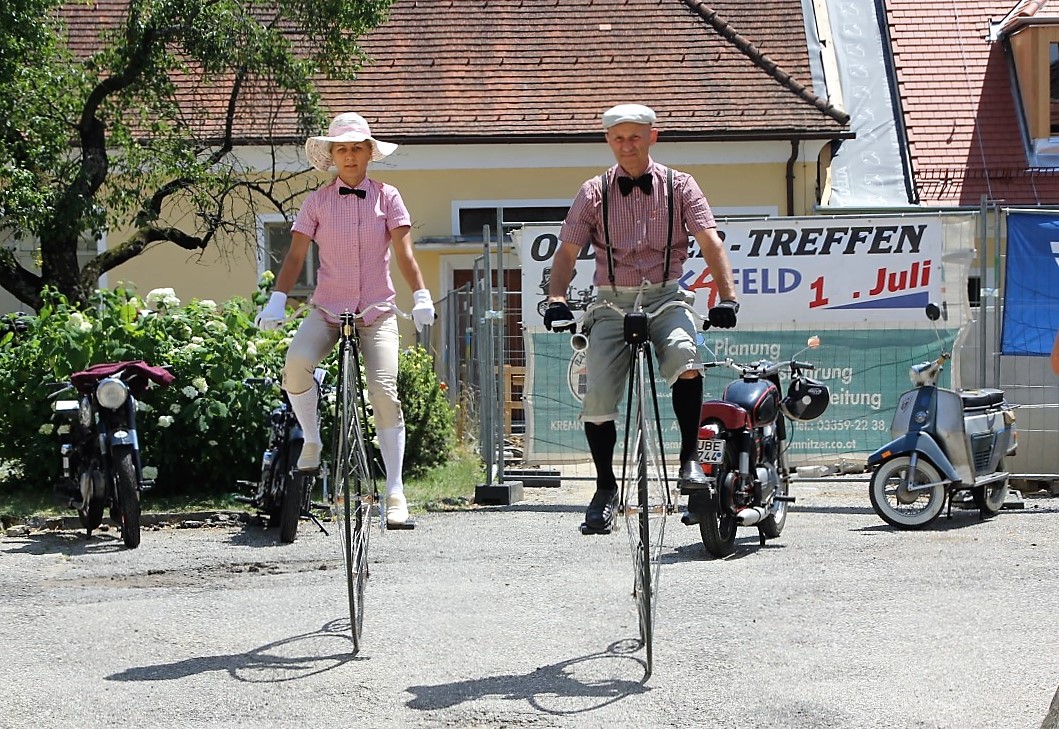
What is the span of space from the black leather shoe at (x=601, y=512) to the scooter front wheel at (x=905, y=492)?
428 cm

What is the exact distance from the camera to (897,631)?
690cm

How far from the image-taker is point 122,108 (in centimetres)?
1580

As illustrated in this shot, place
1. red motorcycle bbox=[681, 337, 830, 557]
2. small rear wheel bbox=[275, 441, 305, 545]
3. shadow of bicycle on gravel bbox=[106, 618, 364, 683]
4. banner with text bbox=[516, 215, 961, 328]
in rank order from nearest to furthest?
shadow of bicycle on gravel bbox=[106, 618, 364, 683]
red motorcycle bbox=[681, 337, 830, 557]
small rear wheel bbox=[275, 441, 305, 545]
banner with text bbox=[516, 215, 961, 328]

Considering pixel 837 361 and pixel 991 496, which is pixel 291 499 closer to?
pixel 837 361

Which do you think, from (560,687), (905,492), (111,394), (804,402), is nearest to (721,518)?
(804,402)

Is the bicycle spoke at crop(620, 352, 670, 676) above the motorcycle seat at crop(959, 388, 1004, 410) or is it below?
below

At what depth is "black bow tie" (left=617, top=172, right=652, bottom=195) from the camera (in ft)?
22.8

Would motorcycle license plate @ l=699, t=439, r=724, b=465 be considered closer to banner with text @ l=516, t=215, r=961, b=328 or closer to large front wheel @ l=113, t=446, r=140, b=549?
banner with text @ l=516, t=215, r=961, b=328

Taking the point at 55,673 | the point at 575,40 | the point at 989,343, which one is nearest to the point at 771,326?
the point at 989,343

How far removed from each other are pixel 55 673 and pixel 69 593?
204 centimetres

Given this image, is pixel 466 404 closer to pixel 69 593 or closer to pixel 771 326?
pixel 771 326

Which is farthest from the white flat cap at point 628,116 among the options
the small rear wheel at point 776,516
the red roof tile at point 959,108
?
the red roof tile at point 959,108

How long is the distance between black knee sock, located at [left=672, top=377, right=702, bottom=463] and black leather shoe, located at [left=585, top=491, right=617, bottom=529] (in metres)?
0.43

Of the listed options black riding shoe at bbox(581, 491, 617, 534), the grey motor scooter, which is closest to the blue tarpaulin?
the grey motor scooter
